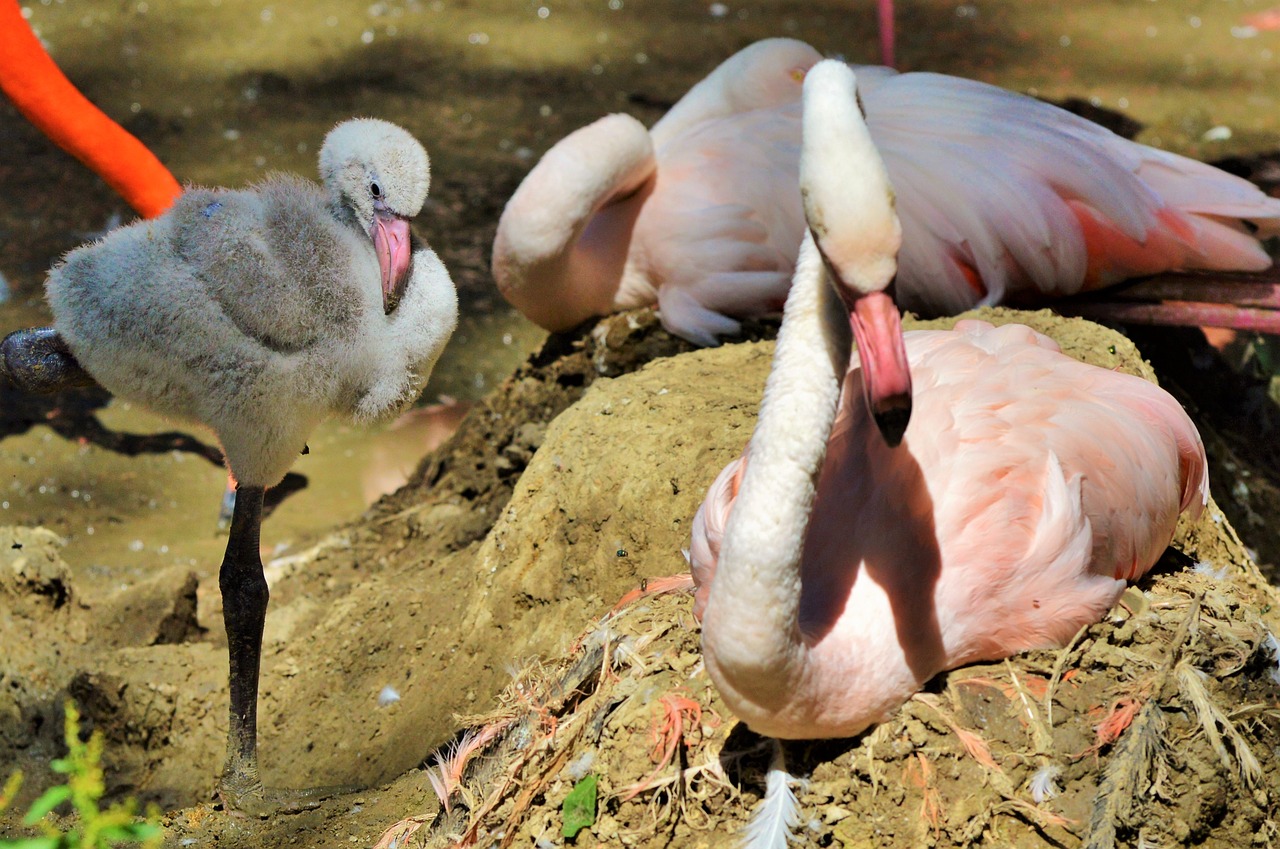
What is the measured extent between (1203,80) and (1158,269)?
4031 mm

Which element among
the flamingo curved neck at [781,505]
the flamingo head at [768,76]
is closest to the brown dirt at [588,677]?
the flamingo curved neck at [781,505]

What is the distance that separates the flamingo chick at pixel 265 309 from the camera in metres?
2.31

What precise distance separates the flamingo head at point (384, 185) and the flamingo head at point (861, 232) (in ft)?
3.28

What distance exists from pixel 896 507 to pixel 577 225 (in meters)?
1.90

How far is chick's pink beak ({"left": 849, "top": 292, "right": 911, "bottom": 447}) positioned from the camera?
1.69 meters

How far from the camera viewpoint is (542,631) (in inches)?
113

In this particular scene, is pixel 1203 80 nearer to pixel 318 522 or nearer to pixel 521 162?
pixel 521 162

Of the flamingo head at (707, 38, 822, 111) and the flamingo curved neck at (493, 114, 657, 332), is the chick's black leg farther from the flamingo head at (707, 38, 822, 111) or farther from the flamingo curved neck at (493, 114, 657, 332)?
the flamingo head at (707, 38, 822, 111)

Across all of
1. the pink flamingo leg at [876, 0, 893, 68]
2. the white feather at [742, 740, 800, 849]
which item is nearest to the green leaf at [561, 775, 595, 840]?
the white feather at [742, 740, 800, 849]

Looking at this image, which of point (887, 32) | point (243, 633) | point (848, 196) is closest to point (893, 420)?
point (848, 196)

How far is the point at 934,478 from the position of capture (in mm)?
2113

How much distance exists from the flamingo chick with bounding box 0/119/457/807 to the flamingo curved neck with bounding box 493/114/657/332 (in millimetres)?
1134

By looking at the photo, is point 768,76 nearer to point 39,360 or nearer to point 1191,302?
point 1191,302

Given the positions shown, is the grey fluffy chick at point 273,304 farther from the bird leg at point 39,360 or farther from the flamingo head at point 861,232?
the flamingo head at point 861,232
